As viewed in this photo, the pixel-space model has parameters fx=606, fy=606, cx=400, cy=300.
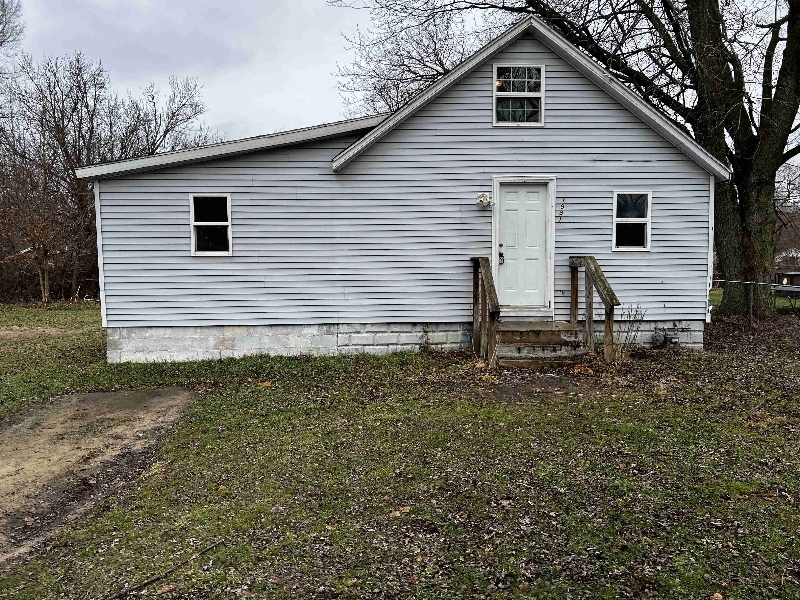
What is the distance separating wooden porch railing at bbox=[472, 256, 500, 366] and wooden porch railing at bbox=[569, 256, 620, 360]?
1445mm

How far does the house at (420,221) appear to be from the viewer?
32.1 feet

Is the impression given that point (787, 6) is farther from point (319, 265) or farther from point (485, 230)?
point (319, 265)

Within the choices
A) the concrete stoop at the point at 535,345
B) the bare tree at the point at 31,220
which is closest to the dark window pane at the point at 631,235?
the concrete stoop at the point at 535,345

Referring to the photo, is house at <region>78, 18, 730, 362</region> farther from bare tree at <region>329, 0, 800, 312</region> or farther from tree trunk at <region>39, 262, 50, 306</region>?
tree trunk at <region>39, 262, 50, 306</region>

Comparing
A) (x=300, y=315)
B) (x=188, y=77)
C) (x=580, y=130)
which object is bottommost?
(x=300, y=315)

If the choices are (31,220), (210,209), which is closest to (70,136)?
(31,220)

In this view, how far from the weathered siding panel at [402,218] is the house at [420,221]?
0.08 ft

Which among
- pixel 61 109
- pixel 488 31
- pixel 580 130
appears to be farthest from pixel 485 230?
pixel 61 109

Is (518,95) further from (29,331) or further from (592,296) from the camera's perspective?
(29,331)

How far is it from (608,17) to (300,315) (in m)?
10.0

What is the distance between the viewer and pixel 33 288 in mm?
21422

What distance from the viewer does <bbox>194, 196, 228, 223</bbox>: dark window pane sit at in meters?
9.88

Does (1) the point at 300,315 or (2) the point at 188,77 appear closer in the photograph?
(1) the point at 300,315

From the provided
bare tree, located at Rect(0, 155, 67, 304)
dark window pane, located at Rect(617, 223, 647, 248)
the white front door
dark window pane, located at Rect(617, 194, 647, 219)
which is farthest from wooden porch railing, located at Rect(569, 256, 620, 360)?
bare tree, located at Rect(0, 155, 67, 304)
